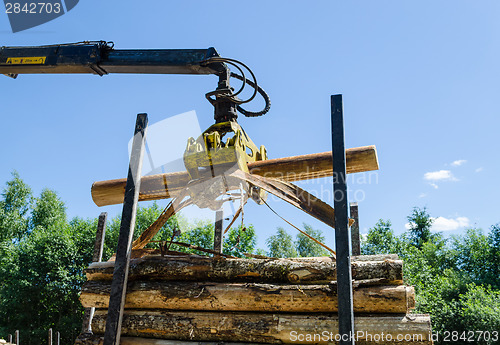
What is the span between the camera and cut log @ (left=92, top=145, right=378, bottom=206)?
446cm

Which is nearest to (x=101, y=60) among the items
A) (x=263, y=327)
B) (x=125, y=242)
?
(x=125, y=242)

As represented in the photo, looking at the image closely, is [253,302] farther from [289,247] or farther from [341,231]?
[289,247]

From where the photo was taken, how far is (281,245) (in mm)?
34781

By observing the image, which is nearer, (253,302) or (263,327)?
(263,327)

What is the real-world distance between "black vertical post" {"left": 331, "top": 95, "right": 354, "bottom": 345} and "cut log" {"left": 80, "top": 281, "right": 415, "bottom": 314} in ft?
1.32

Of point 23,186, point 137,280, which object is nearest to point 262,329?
point 137,280

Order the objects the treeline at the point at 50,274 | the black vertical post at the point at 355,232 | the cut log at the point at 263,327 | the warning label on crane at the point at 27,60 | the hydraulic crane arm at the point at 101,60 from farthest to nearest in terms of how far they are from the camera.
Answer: the treeline at the point at 50,274, the black vertical post at the point at 355,232, the warning label on crane at the point at 27,60, the hydraulic crane arm at the point at 101,60, the cut log at the point at 263,327

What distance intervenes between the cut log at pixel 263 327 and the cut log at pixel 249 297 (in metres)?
0.07

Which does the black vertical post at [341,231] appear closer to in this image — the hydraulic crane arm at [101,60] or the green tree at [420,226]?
the hydraulic crane arm at [101,60]

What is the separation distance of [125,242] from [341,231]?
7.22 ft

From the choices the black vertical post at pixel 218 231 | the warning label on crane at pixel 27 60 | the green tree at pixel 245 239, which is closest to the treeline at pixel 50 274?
the green tree at pixel 245 239

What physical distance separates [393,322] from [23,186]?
113ft

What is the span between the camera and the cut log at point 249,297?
12.0 ft

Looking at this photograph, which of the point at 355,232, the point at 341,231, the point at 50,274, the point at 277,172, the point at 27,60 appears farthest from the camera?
the point at 50,274
